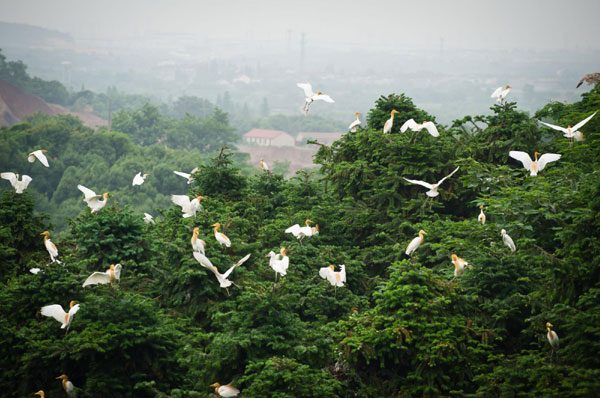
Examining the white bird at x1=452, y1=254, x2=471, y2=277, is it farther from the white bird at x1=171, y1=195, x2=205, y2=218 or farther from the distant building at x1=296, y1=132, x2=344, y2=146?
the distant building at x1=296, y1=132, x2=344, y2=146

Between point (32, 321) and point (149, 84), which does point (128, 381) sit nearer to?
point (32, 321)

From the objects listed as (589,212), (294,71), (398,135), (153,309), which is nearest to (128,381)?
(153,309)

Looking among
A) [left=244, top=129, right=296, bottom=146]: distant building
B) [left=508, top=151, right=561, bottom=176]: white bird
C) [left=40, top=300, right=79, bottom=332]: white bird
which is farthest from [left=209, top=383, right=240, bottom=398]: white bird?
[left=244, top=129, right=296, bottom=146]: distant building

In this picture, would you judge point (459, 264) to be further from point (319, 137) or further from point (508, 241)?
point (319, 137)

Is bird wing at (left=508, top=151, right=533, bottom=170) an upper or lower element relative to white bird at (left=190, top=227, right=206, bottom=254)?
upper

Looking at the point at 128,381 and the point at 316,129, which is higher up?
the point at 128,381

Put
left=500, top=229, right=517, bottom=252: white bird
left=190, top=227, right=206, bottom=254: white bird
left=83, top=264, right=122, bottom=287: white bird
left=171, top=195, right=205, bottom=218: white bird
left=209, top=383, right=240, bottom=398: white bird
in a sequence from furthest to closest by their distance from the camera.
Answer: left=171, top=195, right=205, bottom=218: white bird → left=190, top=227, right=206, bottom=254: white bird → left=500, top=229, right=517, bottom=252: white bird → left=83, top=264, right=122, bottom=287: white bird → left=209, top=383, right=240, bottom=398: white bird

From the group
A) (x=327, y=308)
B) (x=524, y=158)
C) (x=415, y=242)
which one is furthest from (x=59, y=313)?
(x=524, y=158)
